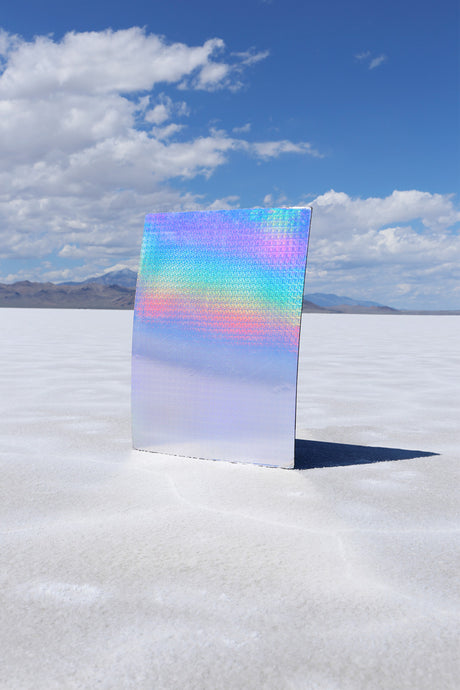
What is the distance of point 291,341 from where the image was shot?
10.2 feet

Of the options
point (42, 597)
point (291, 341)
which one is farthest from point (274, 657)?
point (291, 341)

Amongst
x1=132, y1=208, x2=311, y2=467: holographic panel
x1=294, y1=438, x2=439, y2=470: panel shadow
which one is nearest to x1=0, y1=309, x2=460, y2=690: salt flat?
x1=294, y1=438, x2=439, y2=470: panel shadow

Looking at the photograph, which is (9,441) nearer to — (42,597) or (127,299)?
(42,597)

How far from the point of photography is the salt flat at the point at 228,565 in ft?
4.94

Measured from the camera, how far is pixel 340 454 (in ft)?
12.1

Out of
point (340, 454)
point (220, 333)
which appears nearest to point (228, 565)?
point (220, 333)

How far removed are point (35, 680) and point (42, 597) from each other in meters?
0.40

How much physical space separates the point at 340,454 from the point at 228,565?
69.1 inches

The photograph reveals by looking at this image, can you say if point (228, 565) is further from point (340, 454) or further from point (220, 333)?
point (340, 454)

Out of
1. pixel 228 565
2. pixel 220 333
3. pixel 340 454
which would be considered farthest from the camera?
pixel 340 454

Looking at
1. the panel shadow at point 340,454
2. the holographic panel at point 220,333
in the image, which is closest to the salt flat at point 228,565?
the panel shadow at point 340,454

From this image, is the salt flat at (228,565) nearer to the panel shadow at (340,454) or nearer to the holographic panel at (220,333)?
the panel shadow at (340,454)

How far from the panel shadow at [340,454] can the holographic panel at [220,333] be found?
0.29m

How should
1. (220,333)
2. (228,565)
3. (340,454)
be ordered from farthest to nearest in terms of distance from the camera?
(340,454)
(220,333)
(228,565)
